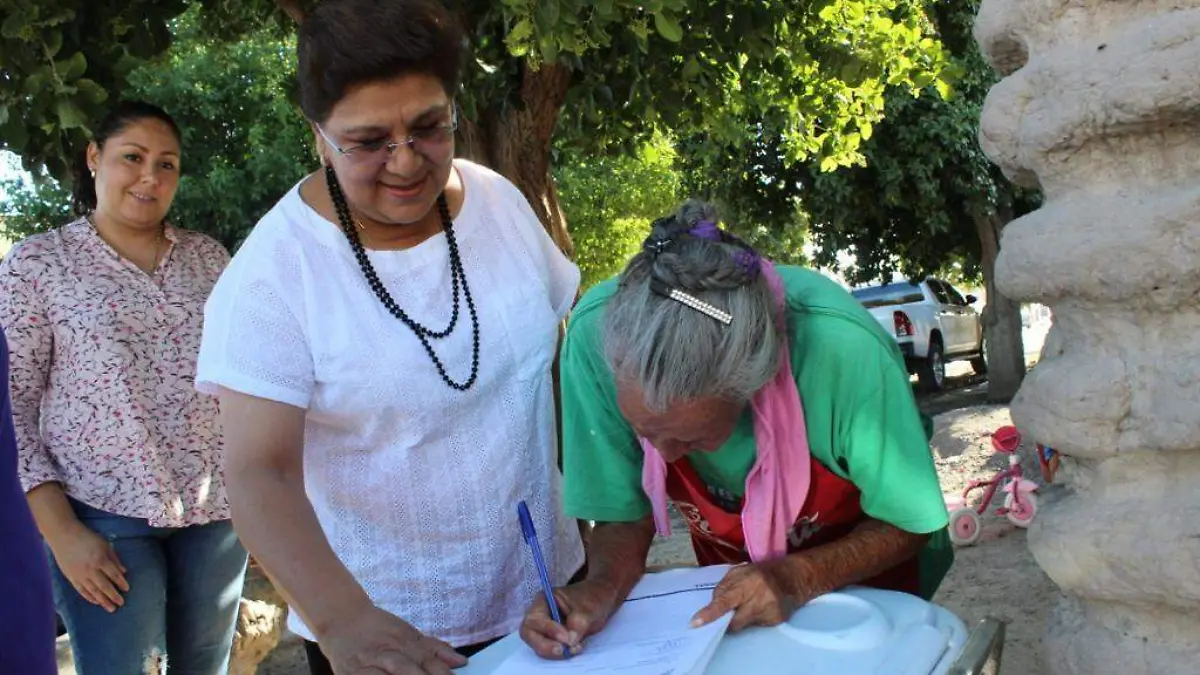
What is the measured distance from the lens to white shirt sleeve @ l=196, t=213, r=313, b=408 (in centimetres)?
188

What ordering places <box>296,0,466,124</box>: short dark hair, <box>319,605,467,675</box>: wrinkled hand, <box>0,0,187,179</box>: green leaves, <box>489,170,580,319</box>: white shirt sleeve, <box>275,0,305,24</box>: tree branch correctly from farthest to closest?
<box>275,0,305,24</box>: tree branch
<box>0,0,187,179</box>: green leaves
<box>489,170,580,319</box>: white shirt sleeve
<box>296,0,466,124</box>: short dark hair
<box>319,605,467,675</box>: wrinkled hand

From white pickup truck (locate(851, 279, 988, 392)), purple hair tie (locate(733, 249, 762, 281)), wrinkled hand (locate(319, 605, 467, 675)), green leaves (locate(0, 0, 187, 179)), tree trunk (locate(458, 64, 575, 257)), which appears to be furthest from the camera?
white pickup truck (locate(851, 279, 988, 392))

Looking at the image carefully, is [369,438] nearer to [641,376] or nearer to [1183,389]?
[641,376]

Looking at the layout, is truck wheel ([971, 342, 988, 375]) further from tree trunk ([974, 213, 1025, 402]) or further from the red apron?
the red apron

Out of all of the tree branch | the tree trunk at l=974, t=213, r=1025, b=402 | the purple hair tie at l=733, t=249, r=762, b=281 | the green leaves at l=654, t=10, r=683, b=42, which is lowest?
the tree trunk at l=974, t=213, r=1025, b=402

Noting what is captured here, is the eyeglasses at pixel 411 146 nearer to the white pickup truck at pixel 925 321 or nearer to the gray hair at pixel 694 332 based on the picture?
the gray hair at pixel 694 332

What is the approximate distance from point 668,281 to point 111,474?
5.40 ft

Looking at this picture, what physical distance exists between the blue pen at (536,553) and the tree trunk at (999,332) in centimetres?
1189

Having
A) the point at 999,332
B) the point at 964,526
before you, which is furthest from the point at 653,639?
the point at 999,332

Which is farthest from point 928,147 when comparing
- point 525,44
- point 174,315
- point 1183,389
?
point 1183,389

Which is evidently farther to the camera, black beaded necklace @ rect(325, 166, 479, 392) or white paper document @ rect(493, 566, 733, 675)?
black beaded necklace @ rect(325, 166, 479, 392)

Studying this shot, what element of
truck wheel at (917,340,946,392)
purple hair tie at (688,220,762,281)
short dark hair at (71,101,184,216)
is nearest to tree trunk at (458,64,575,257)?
short dark hair at (71,101,184,216)

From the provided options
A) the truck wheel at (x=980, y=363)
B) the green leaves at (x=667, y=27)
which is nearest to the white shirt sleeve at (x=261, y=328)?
the green leaves at (x=667, y=27)

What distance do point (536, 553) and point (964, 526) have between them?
534 centimetres
